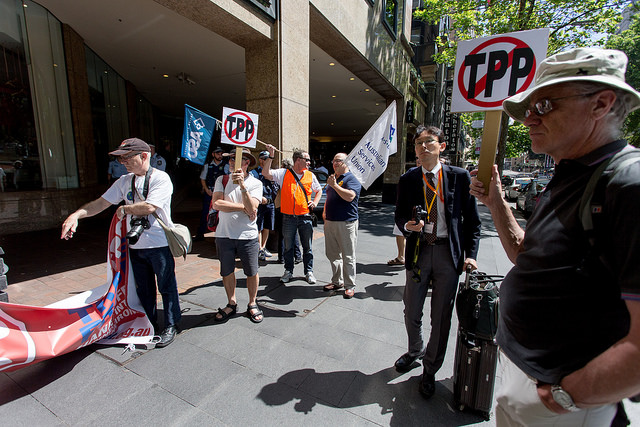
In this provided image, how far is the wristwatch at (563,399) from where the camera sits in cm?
103

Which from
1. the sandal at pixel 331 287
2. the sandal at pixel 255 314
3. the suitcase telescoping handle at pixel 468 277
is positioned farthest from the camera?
the sandal at pixel 331 287

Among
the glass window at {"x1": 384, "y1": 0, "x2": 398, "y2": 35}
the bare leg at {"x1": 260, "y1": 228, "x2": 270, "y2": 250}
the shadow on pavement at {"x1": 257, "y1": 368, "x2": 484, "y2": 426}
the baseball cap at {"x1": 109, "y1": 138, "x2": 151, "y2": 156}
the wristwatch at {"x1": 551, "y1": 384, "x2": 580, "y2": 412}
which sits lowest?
the shadow on pavement at {"x1": 257, "y1": 368, "x2": 484, "y2": 426}

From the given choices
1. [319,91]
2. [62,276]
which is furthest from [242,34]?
[319,91]

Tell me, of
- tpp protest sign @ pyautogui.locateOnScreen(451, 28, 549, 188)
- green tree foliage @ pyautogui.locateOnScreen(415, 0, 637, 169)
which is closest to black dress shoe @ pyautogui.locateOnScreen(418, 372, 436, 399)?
tpp protest sign @ pyautogui.locateOnScreen(451, 28, 549, 188)

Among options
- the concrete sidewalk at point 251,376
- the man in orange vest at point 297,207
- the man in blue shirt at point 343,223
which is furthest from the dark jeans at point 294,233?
the concrete sidewalk at point 251,376

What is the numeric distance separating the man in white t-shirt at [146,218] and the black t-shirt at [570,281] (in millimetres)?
2956

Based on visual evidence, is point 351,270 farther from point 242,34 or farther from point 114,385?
point 242,34

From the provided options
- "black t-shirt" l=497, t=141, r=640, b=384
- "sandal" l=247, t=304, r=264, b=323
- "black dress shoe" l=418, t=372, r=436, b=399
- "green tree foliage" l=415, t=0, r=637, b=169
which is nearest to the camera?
"black t-shirt" l=497, t=141, r=640, b=384

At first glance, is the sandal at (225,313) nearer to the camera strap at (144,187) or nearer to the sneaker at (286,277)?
the sneaker at (286,277)

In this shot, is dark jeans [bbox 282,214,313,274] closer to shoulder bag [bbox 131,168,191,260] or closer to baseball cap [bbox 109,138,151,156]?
shoulder bag [bbox 131,168,191,260]

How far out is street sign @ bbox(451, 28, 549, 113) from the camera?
2.22 m

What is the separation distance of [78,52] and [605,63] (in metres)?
11.3

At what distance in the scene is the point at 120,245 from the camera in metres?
3.10

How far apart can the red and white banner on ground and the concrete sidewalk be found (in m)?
0.25
